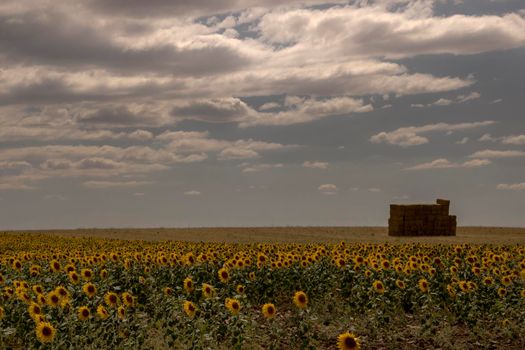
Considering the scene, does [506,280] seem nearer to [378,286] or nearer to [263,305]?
[378,286]

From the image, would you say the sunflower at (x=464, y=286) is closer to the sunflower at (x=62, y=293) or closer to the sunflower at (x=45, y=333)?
the sunflower at (x=62, y=293)

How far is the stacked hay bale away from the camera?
134ft

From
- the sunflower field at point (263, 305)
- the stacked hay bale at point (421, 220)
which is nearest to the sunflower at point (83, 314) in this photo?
the sunflower field at point (263, 305)

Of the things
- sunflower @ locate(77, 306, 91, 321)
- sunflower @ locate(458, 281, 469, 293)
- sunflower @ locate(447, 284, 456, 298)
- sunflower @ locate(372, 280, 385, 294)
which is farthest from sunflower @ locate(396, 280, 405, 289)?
sunflower @ locate(77, 306, 91, 321)

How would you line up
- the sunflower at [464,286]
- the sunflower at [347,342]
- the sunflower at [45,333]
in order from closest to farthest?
1. the sunflower at [347,342]
2. the sunflower at [45,333]
3. the sunflower at [464,286]

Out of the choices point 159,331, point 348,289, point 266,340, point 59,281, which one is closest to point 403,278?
point 348,289

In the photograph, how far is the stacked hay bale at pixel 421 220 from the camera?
40.8 m

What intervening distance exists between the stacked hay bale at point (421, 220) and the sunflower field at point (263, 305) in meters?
23.7

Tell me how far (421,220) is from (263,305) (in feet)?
96.8

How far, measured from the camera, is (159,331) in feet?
38.7

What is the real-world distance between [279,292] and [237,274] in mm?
1286

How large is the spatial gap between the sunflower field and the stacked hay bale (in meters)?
23.7

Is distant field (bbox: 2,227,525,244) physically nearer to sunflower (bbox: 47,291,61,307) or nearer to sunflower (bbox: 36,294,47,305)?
sunflower (bbox: 36,294,47,305)

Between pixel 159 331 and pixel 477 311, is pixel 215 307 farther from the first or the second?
pixel 477 311
